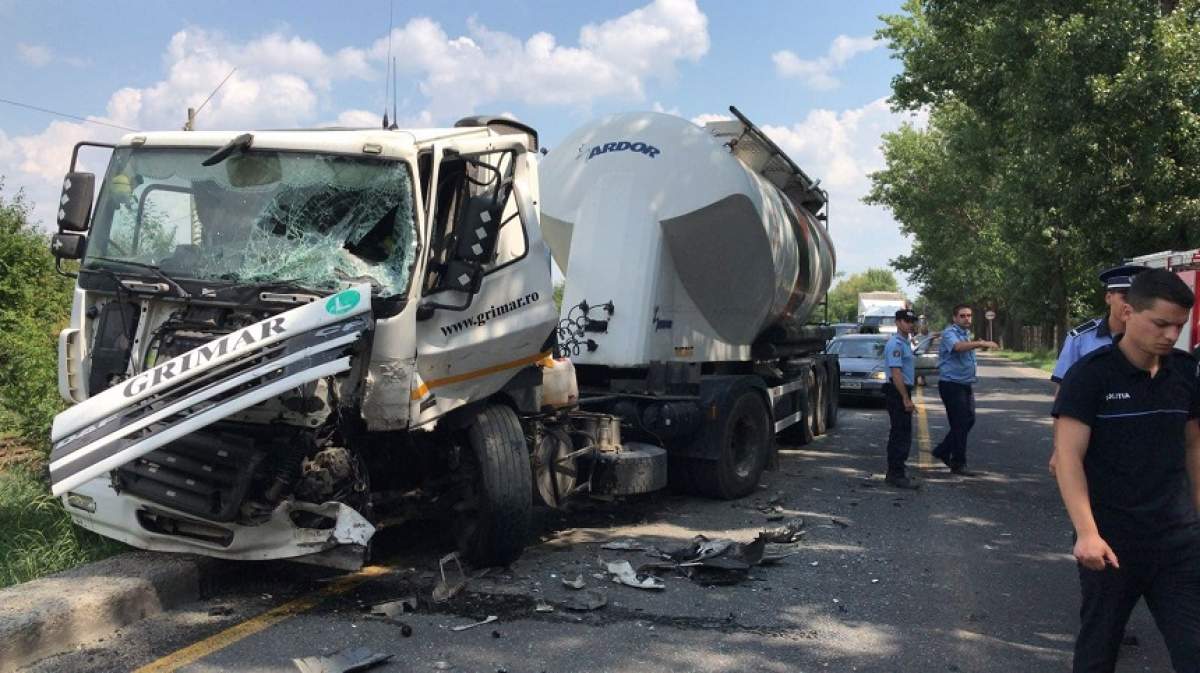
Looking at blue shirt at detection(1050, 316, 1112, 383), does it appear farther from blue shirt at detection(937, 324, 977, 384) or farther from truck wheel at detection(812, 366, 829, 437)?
truck wheel at detection(812, 366, 829, 437)

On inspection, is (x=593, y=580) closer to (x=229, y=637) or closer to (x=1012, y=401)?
(x=229, y=637)

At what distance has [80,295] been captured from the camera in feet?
17.8

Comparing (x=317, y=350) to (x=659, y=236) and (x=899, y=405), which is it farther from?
(x=899, y=405)

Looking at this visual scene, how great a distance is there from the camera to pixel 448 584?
575 centimetres

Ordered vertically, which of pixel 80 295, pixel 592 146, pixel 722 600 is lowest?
pixel 722 600

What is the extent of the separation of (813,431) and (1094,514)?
34.8 feet

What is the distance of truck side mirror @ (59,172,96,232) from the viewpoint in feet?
18.2

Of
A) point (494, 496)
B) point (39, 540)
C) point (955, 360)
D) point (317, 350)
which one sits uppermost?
point (317, 350)

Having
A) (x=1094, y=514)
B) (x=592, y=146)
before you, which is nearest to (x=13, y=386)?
(x=592, y=146)

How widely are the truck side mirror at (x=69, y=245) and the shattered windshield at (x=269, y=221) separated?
0.06m

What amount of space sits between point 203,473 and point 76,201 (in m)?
1.89

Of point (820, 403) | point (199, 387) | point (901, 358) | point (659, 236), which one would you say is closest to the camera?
point (199, 387)

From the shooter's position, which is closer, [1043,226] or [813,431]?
[813,431]

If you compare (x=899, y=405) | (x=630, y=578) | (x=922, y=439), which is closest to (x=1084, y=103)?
(x=922, y=439)
